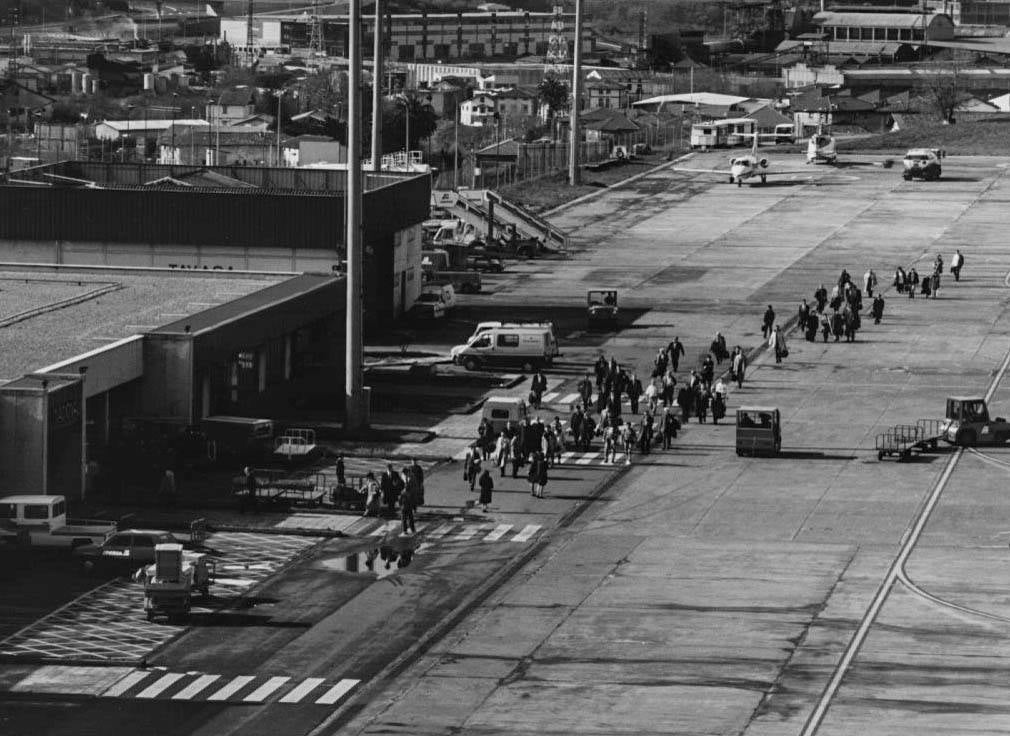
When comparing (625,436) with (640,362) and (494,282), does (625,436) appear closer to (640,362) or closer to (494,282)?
(640,362)

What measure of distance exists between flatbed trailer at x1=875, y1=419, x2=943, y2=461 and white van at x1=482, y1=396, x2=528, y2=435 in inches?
525

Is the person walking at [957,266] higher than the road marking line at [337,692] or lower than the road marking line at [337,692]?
higher

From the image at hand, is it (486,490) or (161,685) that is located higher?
(486,490)

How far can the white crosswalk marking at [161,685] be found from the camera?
58853 mm

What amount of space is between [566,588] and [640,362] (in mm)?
41798

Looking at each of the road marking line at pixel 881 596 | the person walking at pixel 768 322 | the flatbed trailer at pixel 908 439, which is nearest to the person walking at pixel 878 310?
the person walking at pixel 768 322

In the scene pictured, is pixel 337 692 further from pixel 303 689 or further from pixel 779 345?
pixel 779 345

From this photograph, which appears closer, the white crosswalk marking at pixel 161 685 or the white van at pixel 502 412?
the white crosswalk marking at pixel 161 685

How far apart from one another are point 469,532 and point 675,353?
1294 inches

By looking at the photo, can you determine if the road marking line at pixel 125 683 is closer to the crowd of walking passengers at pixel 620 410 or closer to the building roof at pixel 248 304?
the crowd of walking passengers at pixel 620 410

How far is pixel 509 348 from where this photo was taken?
354ft

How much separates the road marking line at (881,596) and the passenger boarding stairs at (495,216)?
63.3 metres

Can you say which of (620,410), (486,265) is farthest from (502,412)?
(486,265)

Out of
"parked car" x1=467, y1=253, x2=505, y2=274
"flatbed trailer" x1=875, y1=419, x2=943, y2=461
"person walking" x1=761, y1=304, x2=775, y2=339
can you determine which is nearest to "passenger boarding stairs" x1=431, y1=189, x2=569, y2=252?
"parked car" x1=467, y1=253, x2=505, y2=274
